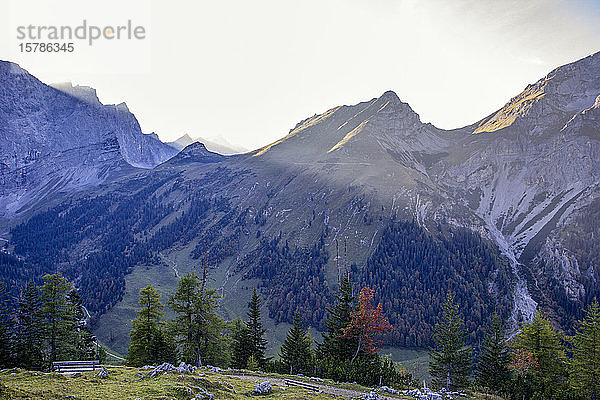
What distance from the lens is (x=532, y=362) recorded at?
52062mm

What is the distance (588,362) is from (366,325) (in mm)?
29528

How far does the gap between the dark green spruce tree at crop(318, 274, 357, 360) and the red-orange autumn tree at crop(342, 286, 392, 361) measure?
4.81 ft

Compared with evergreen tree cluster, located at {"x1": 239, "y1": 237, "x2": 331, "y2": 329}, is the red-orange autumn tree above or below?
above

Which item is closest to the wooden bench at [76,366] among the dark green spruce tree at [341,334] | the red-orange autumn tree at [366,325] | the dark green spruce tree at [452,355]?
the dark green spruce tree at [341,334]

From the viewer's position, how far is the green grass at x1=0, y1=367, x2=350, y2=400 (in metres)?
20.3

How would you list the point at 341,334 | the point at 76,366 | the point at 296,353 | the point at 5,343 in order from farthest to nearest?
the point at 296,353, the point at 341,334, the point at 5,343, the point at 76,366

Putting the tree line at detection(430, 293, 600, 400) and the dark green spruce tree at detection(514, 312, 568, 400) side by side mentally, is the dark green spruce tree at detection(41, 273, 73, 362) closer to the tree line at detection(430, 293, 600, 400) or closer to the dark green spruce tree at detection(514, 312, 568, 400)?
the tree line at detection(430, 293, 600, 400)

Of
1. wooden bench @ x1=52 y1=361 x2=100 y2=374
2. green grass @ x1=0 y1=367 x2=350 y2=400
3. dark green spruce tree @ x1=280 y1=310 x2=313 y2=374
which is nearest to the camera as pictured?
green grass @ x1=0 y1=367 x2=350 y2=400

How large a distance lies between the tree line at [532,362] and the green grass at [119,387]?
3007 cm

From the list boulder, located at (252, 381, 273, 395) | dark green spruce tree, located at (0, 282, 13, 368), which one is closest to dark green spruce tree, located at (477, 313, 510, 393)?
boulder, located at (252, 381, 273, 395)

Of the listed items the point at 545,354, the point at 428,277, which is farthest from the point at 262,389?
the point at 428,277

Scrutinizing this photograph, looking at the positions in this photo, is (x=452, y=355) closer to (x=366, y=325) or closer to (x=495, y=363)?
(x=495, y=363)

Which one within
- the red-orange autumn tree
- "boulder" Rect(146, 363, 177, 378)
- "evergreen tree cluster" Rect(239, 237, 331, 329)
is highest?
"boulder" Rect(146, 363, 177, 378)

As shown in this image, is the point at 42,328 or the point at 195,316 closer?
the point at 195,316
